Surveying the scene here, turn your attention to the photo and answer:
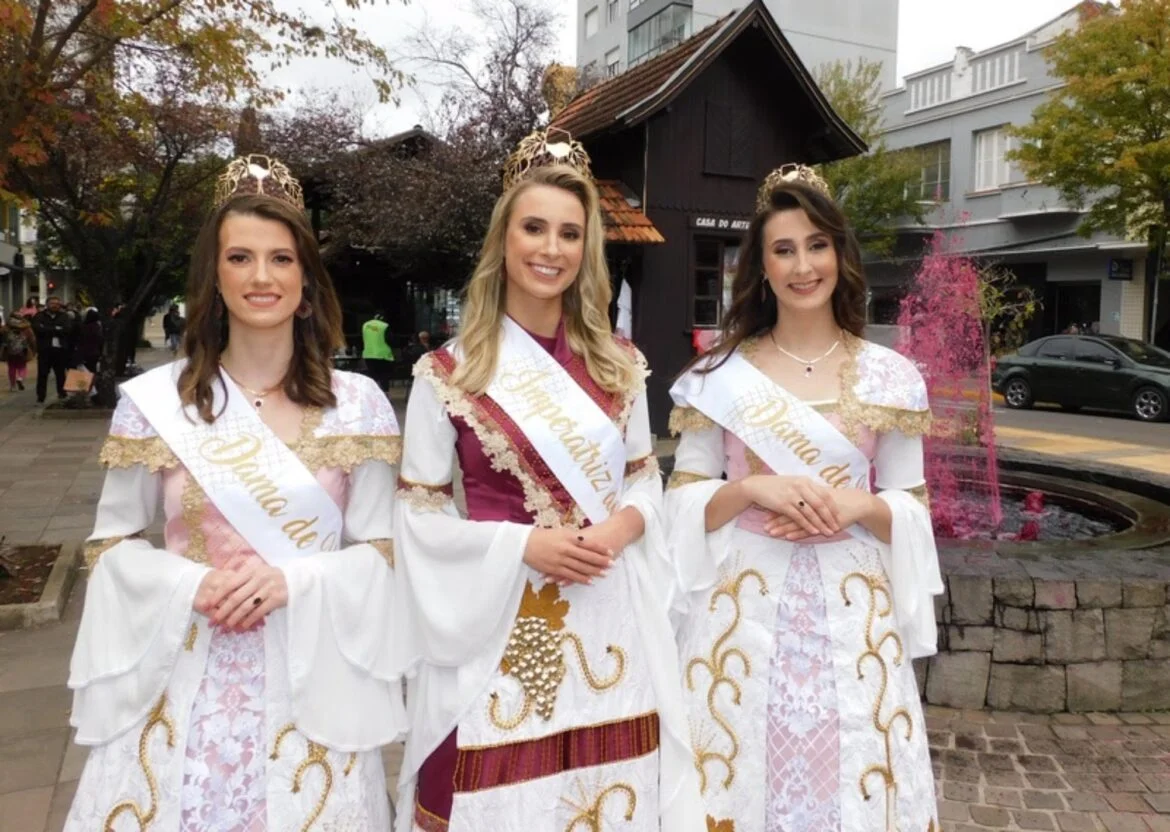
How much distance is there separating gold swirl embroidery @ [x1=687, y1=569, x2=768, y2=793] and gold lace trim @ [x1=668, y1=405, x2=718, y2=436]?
0.38m

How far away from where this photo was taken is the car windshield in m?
14.4

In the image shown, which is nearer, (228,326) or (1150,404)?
(228,326)

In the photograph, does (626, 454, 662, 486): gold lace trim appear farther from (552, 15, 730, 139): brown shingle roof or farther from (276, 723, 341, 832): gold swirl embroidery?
(552, 15, 730, 139): brown shingle roof

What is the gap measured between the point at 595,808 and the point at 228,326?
135 cm

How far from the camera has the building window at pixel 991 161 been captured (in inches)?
870

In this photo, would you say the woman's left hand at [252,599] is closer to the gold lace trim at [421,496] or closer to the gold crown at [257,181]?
the gold lace trim at [421,496]

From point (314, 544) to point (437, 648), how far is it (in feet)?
1.14

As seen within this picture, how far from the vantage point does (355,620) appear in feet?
6.54

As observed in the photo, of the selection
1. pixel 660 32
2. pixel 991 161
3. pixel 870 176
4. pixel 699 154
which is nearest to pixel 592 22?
pixel 660 32

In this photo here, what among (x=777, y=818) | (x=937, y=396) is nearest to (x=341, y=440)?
(x=777, y=818)

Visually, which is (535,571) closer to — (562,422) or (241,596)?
(562,422)

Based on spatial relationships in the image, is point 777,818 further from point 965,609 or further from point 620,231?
point 620,231

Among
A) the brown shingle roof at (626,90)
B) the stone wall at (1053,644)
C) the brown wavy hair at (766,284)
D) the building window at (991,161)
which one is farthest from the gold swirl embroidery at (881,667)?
the building window at (991,161)

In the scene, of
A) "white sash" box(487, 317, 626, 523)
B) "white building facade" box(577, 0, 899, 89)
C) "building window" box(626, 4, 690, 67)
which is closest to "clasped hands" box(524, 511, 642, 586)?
"white sash" box(487, 317, 626, 523)
